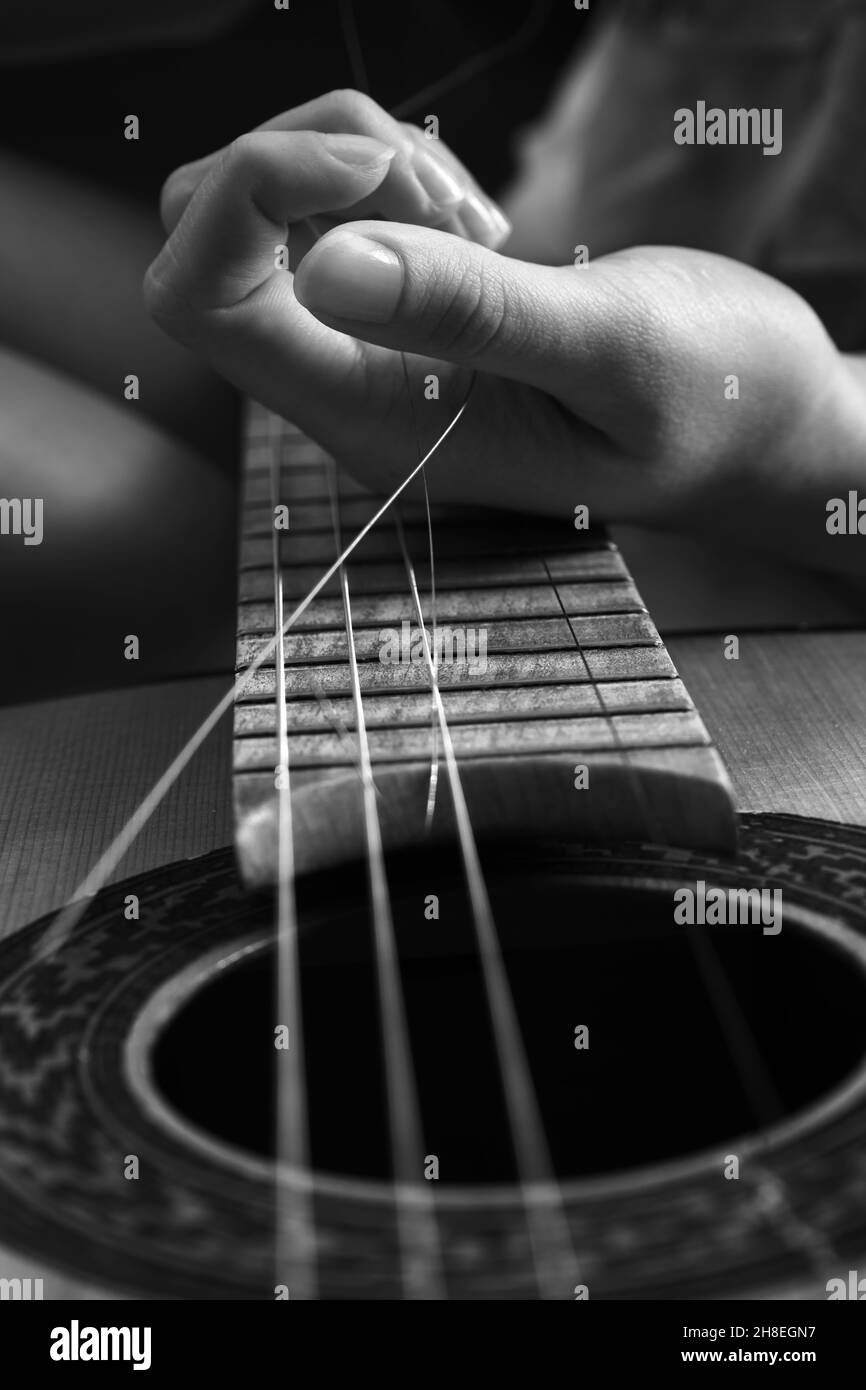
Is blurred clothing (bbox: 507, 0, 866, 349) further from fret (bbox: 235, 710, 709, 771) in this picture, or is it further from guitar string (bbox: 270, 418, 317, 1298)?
guitar string (bbox: 270, 418, 317, 1298)

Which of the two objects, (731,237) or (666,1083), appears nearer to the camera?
(666,1083)

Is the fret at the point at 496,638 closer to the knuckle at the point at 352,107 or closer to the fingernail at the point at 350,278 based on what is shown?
the fingernail at the point at 350,278

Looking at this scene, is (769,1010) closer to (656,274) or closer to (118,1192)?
(118,1192)

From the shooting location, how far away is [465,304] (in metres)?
0.71

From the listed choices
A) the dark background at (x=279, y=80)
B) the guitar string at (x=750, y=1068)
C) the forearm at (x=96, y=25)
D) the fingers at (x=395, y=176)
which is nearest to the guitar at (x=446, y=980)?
the guitar string at (x=750, y=1068)

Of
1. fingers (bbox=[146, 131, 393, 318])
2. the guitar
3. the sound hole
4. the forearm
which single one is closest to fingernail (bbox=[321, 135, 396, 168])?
fingers (bbox=[146, 131, 393, 318])

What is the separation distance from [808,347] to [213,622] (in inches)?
17.4

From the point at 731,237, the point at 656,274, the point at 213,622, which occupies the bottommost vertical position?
the point at 213,622

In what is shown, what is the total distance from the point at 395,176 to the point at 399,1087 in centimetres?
58

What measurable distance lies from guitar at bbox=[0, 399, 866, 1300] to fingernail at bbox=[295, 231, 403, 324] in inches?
6.8

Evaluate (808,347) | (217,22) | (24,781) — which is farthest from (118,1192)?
(217,22)

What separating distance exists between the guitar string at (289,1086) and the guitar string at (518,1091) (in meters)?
0.06

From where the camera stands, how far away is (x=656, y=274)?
0.87m

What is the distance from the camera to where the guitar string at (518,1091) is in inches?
15.4
